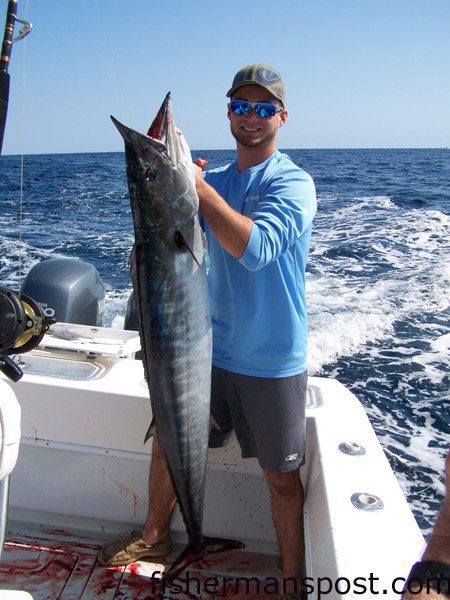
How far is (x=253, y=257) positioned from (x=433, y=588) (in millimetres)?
1013

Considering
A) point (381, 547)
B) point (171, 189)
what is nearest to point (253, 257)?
point (171, 189)

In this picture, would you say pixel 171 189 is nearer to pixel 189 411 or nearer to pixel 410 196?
pixel 189 411

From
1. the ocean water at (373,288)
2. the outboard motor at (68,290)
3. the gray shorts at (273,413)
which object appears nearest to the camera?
the gray shorts at (273,413)

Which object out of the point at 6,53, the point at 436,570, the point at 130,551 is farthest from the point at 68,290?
the point at 436,570

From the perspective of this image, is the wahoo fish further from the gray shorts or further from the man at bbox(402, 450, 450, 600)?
the man at bbox(402, 450, 450, 600)

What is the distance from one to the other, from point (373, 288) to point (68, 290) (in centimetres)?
527

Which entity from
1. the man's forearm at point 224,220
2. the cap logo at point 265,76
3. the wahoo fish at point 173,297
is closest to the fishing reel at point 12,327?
the wahoo fish at point 173,297

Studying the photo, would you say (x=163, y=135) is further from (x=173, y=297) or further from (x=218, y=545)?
(x=218, y=545)

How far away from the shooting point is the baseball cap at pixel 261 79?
6.88 feet

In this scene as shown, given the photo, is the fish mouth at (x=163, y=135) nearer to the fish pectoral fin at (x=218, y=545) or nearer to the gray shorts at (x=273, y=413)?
the gray shorts at (x=273, y=413)

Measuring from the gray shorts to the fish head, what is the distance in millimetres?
827

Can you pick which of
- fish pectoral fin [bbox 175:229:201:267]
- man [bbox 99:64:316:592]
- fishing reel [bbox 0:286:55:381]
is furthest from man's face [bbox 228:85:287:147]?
fishing reel [bbox 0:286:55:381]

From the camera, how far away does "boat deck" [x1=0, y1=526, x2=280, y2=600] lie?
239 centimetres

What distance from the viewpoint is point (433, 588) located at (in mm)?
1184
